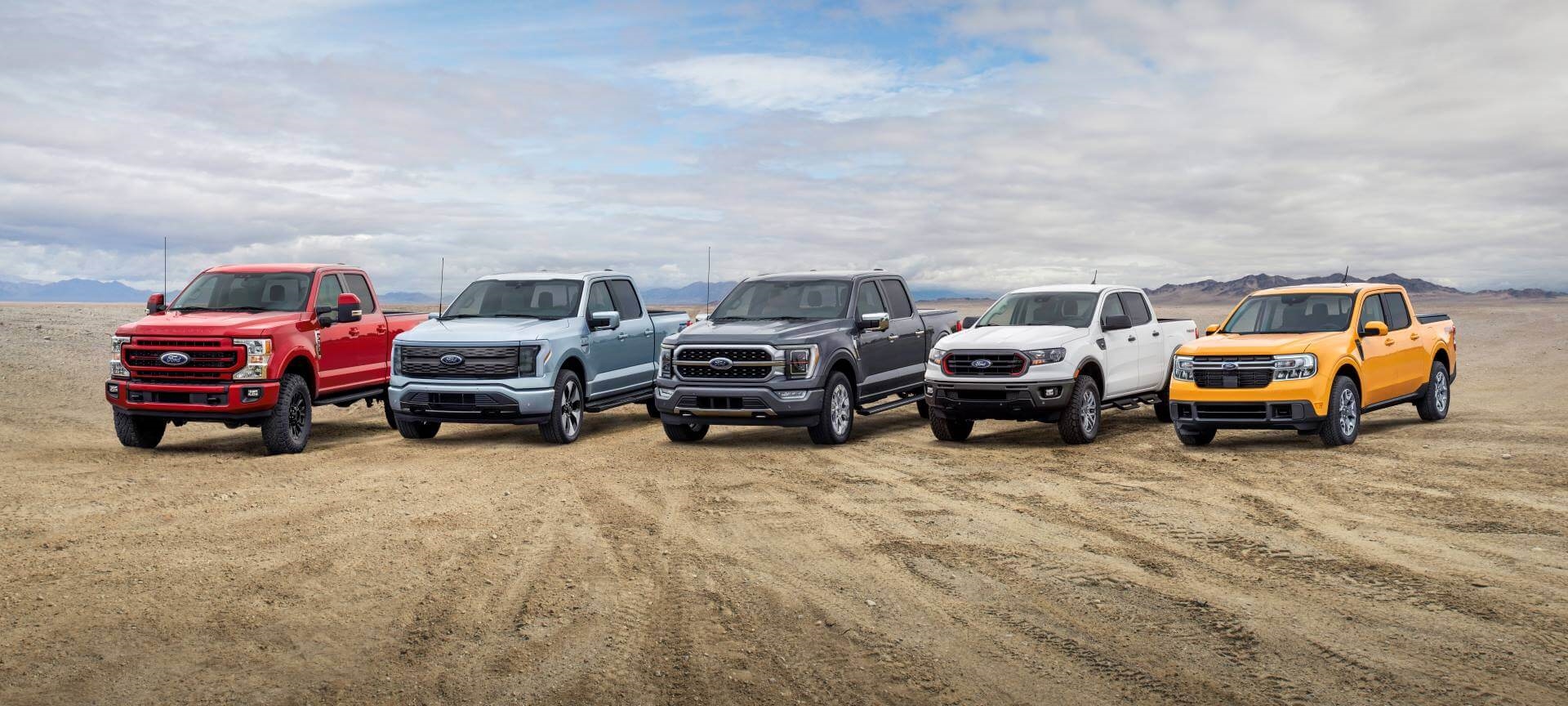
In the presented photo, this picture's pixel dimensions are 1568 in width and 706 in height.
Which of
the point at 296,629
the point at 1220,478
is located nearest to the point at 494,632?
the point at 296,629

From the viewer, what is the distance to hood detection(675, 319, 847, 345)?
47.4 ft

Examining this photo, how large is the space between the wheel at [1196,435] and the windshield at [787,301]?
4210 mm

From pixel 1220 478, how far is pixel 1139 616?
5693 millimetres

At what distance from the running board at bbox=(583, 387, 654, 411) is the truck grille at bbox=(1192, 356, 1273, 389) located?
7.27m

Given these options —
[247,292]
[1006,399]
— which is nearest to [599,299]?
[247,292]

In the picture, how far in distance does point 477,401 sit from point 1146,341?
850 centimetres

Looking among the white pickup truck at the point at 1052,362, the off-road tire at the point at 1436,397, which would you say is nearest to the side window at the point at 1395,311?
the off-road tire at the point at 1436,397

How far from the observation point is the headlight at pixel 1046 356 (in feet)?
47.4

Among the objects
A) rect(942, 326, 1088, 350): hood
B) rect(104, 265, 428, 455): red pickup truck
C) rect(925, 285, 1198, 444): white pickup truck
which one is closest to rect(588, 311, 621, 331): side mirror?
rect(104, 265, 428, 455): red pickup truck

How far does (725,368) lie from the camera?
14.6 meters

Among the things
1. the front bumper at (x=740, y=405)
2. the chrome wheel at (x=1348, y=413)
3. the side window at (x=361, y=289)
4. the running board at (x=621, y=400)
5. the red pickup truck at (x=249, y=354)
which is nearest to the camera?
the chrome wheel at (x=1348, y=413)

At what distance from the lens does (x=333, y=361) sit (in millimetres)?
15945

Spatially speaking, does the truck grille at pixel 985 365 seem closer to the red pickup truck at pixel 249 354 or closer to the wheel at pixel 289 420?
the red pickup truck at pixel 249 354

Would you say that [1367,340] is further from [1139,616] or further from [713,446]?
[1139,616]
